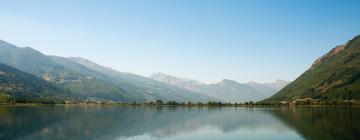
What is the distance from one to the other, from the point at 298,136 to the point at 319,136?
437 cm

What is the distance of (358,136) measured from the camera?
79188 millimetres

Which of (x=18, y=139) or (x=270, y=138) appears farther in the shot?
(x=270, y=138)

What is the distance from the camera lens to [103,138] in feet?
275

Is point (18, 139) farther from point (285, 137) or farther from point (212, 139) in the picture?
point (285, 137)

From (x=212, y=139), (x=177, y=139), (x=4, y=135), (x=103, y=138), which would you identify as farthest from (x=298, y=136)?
(x=4, y=135)

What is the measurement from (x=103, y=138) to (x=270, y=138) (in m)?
36.0

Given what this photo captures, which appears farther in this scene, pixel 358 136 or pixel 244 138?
pixel 244 138

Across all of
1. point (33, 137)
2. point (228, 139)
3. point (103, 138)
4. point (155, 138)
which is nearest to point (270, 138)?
point (228, 139)

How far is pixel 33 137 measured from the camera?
82.1 metres

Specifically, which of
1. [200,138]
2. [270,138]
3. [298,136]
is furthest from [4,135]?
[298,136]

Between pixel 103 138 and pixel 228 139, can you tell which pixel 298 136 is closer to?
pixel 228 139

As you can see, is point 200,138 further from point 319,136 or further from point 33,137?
point 33,137

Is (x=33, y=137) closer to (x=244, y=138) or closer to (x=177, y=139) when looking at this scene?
(x=177, y=139)

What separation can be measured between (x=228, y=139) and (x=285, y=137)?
511 inches
